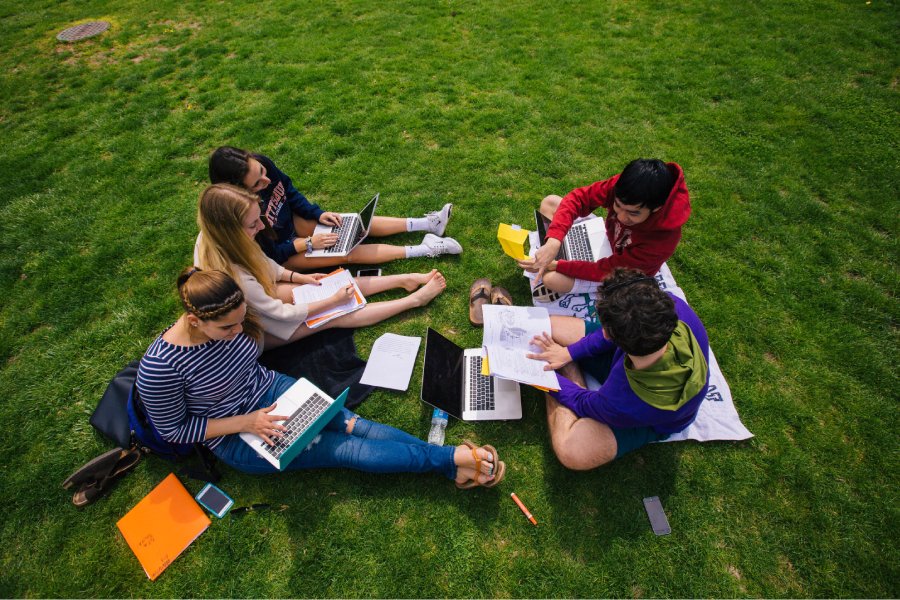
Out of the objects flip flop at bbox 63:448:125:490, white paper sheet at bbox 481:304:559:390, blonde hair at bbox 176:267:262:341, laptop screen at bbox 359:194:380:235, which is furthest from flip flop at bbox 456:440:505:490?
flip flop at bbox 63:448:125:490

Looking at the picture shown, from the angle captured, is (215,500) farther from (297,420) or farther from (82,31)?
(82,31)

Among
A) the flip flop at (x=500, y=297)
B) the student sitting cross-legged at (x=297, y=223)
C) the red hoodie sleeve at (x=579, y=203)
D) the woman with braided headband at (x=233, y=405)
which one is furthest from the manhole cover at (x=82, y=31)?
the red hoodie sleeve at (x=579, y=203)

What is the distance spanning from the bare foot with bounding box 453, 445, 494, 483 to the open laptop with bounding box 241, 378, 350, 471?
1.03 m

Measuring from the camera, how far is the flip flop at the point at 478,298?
165 inches

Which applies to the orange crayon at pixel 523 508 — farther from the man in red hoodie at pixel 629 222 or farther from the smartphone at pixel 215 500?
the smartphone at pixel 215 500

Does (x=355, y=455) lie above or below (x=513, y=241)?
below

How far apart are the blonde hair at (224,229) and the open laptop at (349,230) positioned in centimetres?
112

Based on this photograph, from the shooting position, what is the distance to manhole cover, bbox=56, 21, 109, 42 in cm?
912

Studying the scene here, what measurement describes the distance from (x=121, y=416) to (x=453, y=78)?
7.00 meters

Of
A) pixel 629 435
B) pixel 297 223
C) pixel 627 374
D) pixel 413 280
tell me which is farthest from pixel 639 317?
pixel 297 223

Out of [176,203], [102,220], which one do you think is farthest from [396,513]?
[102,220]

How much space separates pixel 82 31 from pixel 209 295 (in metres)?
11.9

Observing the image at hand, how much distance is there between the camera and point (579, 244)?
447cm

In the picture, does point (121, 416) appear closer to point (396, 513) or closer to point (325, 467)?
point (325, 467)
